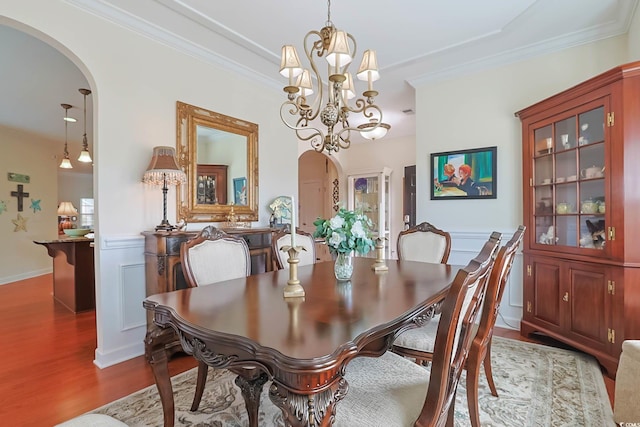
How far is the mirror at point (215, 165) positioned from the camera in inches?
118

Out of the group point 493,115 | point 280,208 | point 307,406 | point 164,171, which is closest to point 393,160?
point 493,115

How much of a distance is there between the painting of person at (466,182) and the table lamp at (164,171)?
9.35 ft

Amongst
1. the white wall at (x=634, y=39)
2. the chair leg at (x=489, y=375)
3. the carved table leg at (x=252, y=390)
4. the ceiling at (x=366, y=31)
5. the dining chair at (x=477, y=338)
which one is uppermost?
the ceiling at (x=366, y=31)

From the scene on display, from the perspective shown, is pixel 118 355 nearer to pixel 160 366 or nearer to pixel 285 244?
pixel 160 366

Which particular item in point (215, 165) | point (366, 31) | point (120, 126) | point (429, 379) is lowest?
point (429, 379)

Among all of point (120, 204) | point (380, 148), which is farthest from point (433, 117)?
point (120, 204)

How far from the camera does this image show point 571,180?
2.62 metres

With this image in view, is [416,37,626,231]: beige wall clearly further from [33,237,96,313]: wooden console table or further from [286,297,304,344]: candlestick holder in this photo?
[33,237,96,313]: wooden console table

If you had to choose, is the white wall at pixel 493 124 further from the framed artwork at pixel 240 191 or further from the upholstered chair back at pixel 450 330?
the upholstered chair back at pixel 450 330

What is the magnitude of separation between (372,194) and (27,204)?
263 inches

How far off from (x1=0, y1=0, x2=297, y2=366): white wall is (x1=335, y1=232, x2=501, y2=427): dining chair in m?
2.11

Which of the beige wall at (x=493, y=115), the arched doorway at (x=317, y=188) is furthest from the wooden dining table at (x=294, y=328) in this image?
the arched doorway at (x=317, y=188)

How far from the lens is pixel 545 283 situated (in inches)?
110

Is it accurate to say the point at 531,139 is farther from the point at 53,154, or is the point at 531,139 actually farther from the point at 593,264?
the point at 53,154
